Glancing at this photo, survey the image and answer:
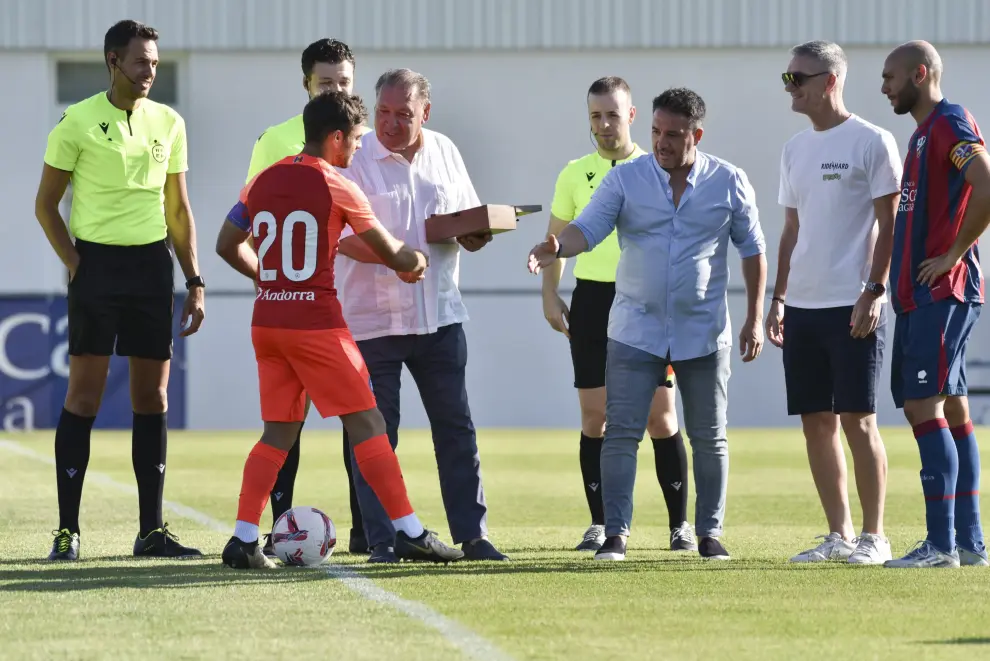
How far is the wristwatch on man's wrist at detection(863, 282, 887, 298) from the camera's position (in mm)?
6277

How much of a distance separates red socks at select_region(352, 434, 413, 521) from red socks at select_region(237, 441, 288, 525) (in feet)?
0.98

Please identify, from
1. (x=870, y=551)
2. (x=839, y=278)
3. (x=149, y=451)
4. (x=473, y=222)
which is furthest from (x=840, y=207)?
(x=149, y=451)

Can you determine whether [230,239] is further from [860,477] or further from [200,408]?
[200,408]

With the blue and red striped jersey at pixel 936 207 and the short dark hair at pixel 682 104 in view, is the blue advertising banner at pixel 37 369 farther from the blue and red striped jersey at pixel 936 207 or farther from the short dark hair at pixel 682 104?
the blue and red striped jersey at pixel 936 207

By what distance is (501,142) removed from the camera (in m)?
22.4

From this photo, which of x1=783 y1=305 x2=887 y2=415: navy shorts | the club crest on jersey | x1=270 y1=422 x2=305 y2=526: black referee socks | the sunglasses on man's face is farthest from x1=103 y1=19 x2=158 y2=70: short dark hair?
x1=783 y1=305 x2=887 y2=415: navy shorts

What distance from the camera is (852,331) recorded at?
20.7ft

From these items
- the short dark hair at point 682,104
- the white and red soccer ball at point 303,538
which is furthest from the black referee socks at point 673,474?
the white and red soccer ball at point 303,538

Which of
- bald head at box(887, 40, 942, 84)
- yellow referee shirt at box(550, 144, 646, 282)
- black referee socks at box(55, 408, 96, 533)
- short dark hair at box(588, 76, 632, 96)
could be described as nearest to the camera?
bald head at box(887, 40, 942, 84)

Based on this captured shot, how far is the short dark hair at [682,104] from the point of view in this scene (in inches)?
249

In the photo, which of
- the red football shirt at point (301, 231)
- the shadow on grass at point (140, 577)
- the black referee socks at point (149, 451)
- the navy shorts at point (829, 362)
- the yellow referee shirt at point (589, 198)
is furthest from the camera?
the yellow referee shirt at point (589, 198)

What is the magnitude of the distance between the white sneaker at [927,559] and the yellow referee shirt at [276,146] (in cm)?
295

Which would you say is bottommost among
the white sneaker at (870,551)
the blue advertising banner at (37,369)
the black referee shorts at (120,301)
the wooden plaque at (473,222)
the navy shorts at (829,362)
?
the blue advertising banner at (37,369)

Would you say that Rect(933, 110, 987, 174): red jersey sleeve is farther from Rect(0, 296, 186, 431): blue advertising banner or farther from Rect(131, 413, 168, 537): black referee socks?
Rect(0, 296, 186, 431): blue advertising banner
